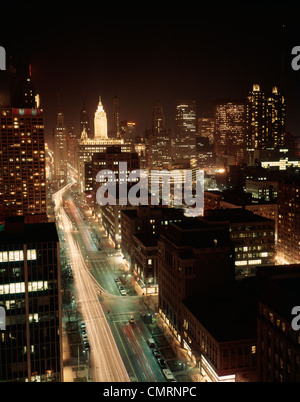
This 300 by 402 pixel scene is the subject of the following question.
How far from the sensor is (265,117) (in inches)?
4385

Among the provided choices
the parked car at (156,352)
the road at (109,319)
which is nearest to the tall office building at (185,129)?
the road at (109,319)

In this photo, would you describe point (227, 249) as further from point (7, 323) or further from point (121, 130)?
point (121, 130)

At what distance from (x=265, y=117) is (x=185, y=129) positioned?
26.0m

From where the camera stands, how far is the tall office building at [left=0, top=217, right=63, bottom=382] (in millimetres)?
19047

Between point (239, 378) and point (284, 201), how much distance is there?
2874 cm

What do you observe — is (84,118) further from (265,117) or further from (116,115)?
(265,117)

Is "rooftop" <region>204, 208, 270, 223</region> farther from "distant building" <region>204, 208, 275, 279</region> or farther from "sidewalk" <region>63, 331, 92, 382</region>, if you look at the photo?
"sidewalk" <region>63, 331, 92, 382</region>

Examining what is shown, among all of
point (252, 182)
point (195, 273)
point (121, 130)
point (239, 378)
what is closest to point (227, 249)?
point (195, 273)

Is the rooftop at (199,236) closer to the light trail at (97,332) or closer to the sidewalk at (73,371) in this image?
the light trail at (97,332)

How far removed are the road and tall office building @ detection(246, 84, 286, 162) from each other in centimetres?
6940

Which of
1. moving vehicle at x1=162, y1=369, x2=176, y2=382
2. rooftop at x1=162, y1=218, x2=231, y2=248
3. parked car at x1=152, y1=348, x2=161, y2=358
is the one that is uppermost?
rooftop at x1=162, y1=218, x2=231, y2=248

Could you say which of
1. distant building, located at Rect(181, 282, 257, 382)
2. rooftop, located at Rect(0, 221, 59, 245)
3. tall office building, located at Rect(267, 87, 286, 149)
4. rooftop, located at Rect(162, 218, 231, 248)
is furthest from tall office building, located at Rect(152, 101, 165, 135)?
rooftop, located at Rect(0, 221, 59, 245)

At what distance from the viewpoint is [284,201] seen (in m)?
48.3

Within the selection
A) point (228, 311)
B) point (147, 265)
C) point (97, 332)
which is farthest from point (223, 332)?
point (147, 265)
